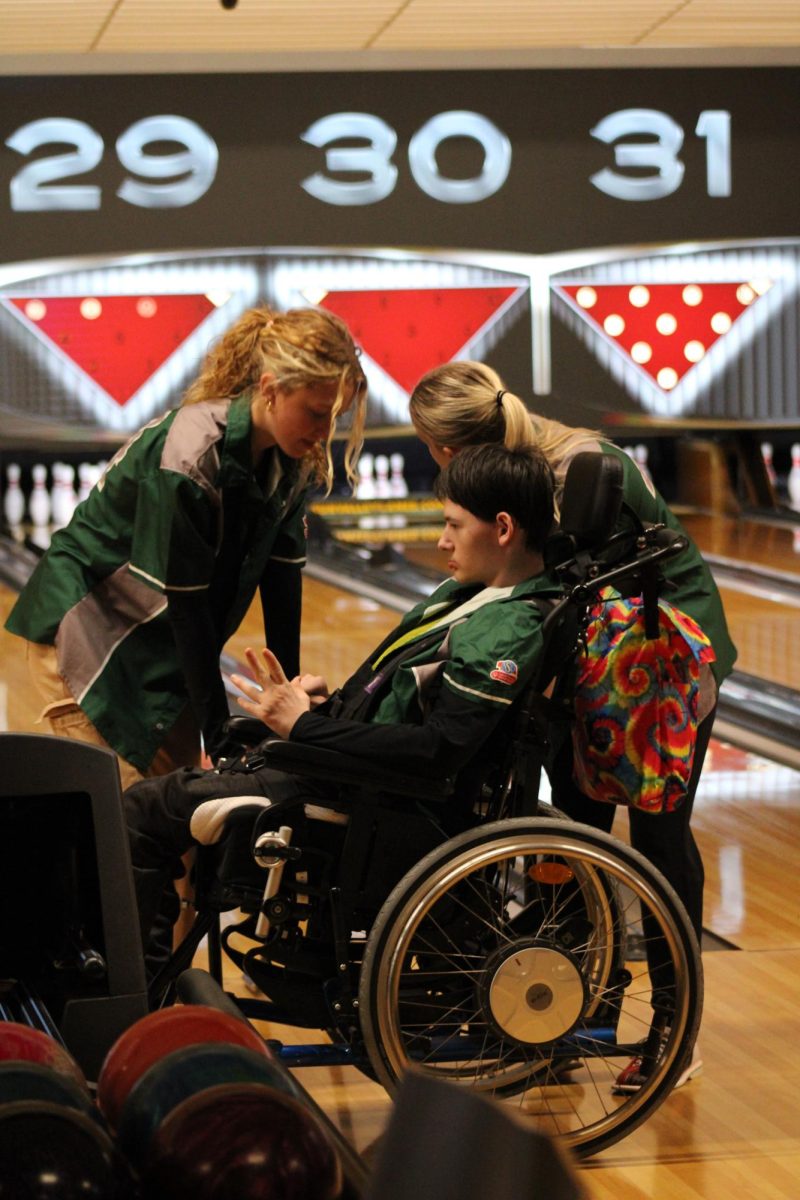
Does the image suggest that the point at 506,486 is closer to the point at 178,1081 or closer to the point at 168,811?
the point at 168,811

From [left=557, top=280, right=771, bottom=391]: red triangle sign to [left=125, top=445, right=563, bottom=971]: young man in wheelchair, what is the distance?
660cm

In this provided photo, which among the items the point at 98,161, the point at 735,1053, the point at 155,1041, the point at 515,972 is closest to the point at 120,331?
the point at 98,161

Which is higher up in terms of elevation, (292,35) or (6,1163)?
(292,35)

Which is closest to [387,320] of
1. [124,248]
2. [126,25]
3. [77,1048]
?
[124,248]

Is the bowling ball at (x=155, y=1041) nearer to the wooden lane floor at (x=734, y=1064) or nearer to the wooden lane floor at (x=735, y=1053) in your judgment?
the wooden lane floor at (x=734, y=1064)

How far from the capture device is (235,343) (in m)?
2.46

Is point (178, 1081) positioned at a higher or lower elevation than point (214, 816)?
higher

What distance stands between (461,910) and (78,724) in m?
0.82

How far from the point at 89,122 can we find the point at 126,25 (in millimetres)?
844

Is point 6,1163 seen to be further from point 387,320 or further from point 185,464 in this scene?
point 387,320

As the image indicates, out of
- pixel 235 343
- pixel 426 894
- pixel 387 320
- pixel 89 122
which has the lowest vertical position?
pixel 426 894

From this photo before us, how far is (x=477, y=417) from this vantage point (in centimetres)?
225

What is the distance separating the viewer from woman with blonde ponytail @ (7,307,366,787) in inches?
91.1

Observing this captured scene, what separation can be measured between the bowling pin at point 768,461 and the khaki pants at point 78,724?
23.4ft
